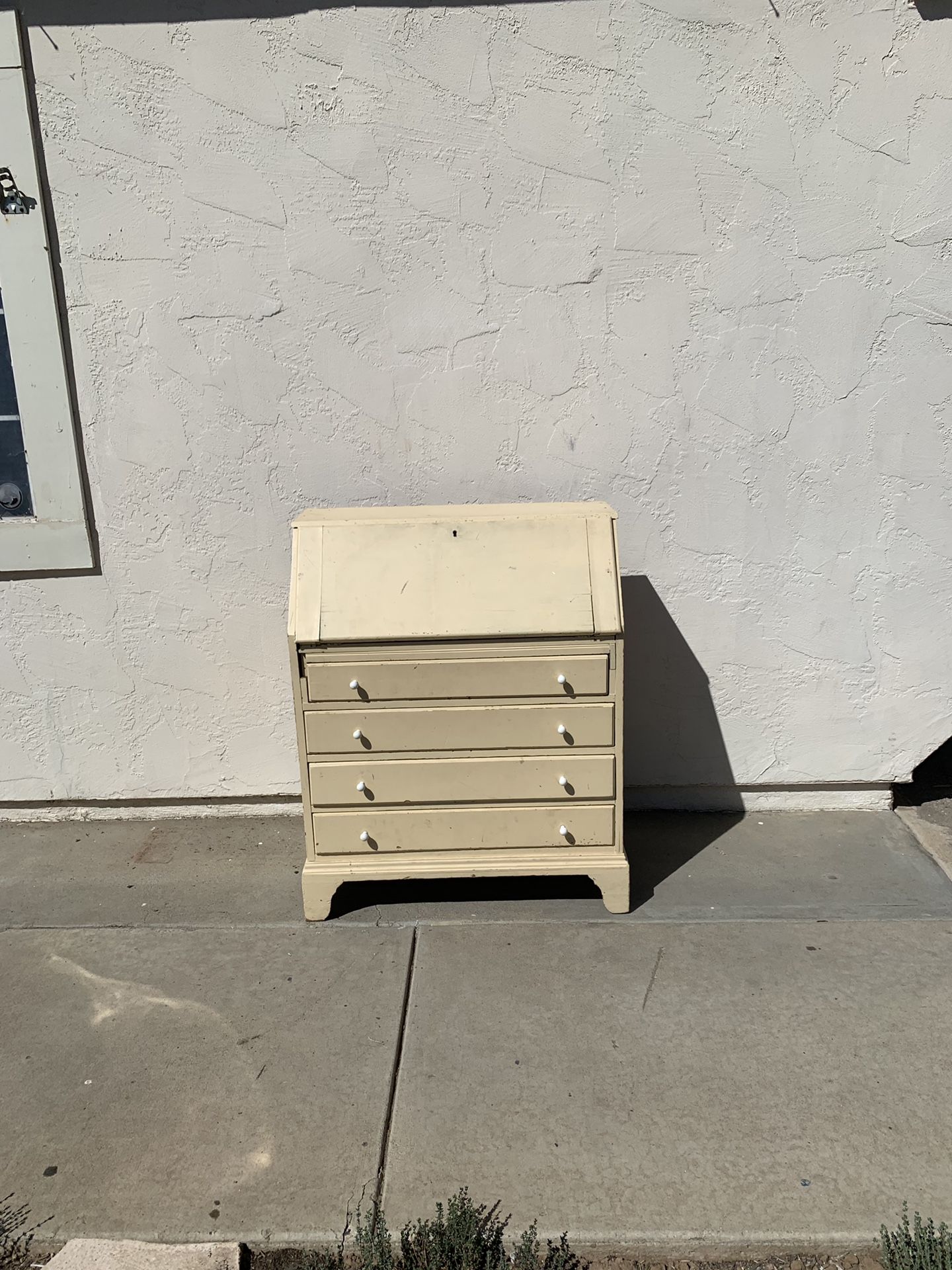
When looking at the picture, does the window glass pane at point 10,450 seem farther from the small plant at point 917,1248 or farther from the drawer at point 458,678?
the small plant at point 917,1248

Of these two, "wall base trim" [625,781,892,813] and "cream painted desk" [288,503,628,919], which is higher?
"cream painted desk" [288,503,628,919]

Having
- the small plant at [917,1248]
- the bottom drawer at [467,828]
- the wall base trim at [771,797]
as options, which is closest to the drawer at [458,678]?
the bottom drawer at [467,828]

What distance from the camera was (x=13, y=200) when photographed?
3791 millimetres

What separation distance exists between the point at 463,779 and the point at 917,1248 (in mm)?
1878

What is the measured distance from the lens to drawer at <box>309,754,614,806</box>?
11.5 feet

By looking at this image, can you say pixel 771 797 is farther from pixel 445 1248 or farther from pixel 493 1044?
pixel 445 1248

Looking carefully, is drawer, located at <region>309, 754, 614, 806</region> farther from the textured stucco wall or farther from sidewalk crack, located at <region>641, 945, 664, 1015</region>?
the textured stucco wall

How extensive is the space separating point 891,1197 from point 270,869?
2.49m

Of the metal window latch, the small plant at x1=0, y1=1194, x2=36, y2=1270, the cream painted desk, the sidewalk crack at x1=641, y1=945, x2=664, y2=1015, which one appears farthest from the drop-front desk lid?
the small plant at x1=0, y1=1194, x2=36, y2=1270

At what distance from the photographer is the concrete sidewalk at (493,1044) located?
8.02 feet

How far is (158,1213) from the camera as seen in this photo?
2.42 m

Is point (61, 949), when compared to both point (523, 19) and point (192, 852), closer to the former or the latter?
point (192, 852)

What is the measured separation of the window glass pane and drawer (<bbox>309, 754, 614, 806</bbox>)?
5.77 feet

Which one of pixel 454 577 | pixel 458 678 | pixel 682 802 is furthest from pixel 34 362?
pixel 682 802
